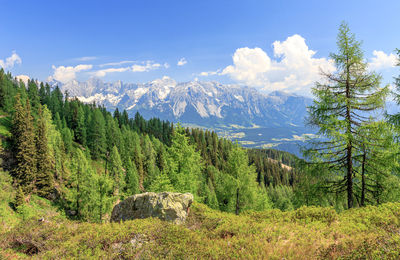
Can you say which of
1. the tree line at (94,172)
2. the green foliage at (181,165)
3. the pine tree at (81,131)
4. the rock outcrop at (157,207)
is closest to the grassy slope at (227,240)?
the rock outcrop at (157,207)

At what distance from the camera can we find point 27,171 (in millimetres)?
32719

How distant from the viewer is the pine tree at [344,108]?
1303 cm

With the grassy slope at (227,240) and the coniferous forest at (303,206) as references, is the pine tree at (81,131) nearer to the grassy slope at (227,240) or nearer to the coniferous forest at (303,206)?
the coniferous forest at (303,206)

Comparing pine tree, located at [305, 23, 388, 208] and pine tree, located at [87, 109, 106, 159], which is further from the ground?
pine tree, located at [305, 23, 388, 208]

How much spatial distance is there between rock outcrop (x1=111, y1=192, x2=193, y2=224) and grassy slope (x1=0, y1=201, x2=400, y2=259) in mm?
2934

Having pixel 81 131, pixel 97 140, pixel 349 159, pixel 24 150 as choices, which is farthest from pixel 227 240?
pixel 81 131

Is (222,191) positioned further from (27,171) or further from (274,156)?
(274,156)

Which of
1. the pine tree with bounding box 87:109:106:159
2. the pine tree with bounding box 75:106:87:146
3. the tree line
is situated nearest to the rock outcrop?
the tree line

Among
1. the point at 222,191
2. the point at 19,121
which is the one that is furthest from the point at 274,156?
the point at 19,121

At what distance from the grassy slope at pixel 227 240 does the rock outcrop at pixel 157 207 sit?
2934 millimetres

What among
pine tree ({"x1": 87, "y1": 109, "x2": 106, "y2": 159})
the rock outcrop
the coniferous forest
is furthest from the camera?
pine tree ({"x1": 87, "y1": 109, "x2": 106, "y2": 159})

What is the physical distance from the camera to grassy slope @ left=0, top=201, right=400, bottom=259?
639 centimetres

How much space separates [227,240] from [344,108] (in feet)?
41.5

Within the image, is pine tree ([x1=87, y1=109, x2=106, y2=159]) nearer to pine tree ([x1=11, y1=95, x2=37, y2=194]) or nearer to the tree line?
the tree line
